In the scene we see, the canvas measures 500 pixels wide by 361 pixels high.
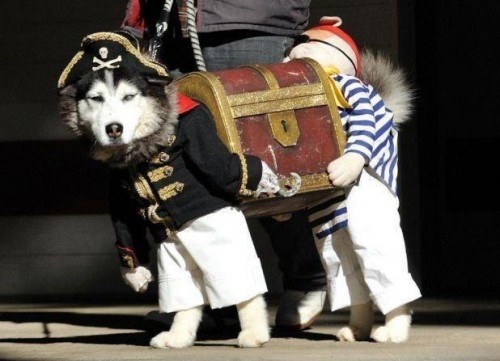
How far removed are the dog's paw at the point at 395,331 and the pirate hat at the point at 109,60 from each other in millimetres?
1260

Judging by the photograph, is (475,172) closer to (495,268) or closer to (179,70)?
(495,268)

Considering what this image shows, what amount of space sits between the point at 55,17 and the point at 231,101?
3.29m

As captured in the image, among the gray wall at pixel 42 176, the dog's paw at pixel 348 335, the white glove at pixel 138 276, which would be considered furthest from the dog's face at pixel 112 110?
the gray wall at pixel 42 176

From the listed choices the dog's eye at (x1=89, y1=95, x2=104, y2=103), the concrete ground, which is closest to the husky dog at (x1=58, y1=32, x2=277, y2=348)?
the dog's eye at (x1=89, y1=95, x2=104, y2=103)

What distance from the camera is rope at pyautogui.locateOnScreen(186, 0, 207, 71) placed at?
19.3ft

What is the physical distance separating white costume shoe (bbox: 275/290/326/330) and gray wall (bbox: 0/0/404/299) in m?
2.21

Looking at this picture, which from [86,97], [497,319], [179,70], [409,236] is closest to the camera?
[86,97]

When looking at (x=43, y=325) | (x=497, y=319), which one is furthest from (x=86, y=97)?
(x=497, y=319)

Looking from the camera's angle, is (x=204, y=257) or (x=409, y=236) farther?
(x=409, y=236)

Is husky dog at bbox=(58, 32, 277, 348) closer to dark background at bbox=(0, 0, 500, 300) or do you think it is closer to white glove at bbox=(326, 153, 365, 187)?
white glove at bbox=(326, 153, 365, 187)

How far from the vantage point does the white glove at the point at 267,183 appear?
5.38 m

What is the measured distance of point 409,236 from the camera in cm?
820

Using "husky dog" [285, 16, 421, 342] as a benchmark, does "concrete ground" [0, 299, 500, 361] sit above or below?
below

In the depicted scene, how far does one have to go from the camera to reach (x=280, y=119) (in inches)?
218
